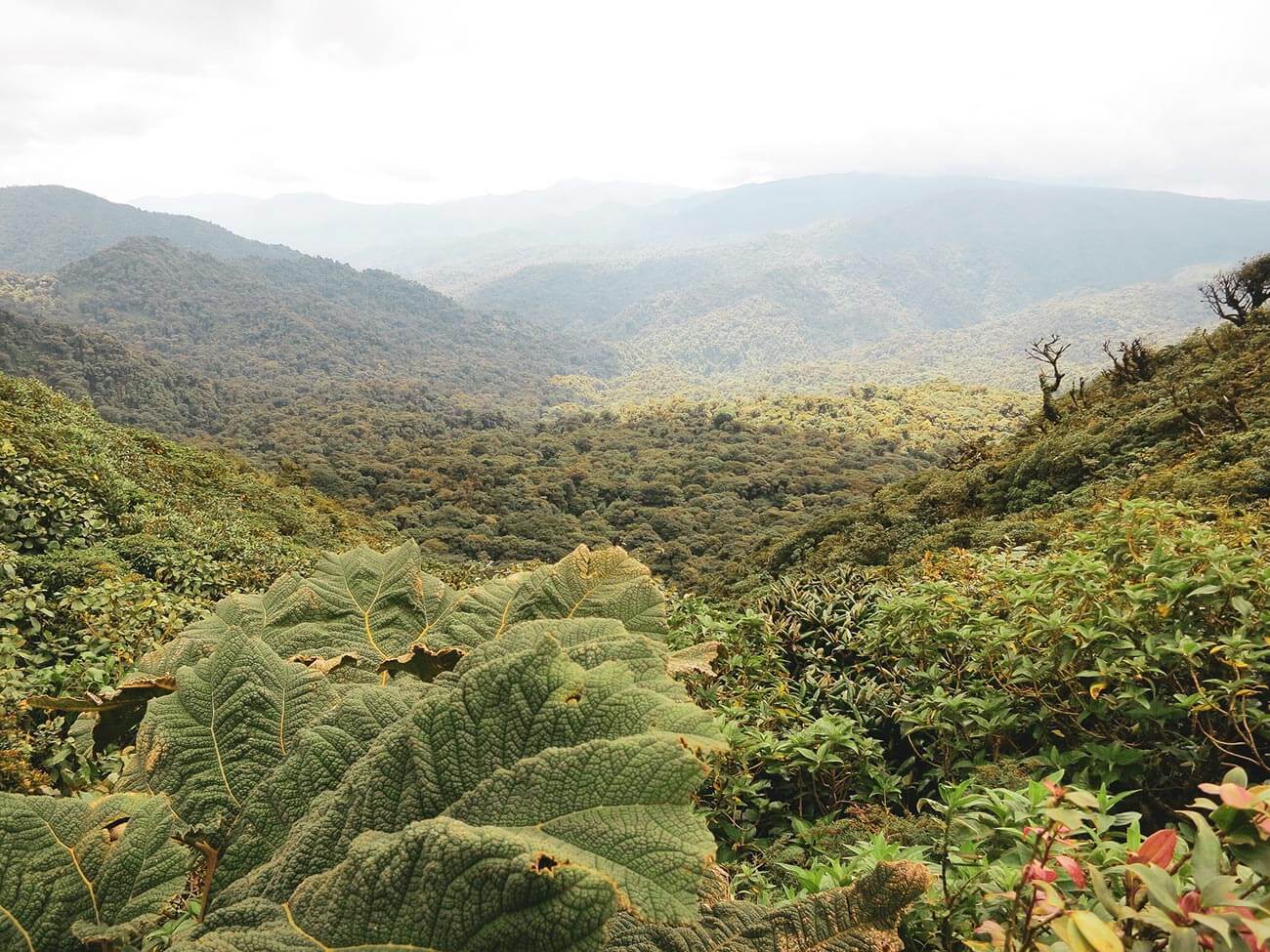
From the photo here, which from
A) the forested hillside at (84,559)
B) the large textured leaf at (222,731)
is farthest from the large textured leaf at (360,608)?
the forested hillside at (84,559)

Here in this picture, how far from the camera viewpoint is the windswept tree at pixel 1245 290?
1391 cm

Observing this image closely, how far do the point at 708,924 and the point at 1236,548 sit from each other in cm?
271

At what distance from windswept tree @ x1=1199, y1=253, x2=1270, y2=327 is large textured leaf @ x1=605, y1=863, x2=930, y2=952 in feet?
54.4

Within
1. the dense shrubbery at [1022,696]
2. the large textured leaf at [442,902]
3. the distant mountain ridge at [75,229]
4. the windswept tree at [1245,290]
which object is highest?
the distant mountain ridge at [75,229]

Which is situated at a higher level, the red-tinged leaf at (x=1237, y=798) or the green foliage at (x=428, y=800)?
the green foliage at (x=428, y=800)

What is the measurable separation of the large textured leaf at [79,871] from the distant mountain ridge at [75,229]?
177 metres

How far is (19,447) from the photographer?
259 inches

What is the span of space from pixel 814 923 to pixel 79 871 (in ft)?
3.11

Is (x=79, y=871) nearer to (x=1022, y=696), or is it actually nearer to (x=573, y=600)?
(x=573, y=600)

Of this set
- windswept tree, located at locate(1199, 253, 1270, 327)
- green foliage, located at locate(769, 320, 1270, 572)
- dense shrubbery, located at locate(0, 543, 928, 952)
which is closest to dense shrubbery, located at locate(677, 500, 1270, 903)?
dense shrubbery, located at locate(0, 543, 928, 952)

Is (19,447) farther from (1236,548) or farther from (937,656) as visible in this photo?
(1236,548)

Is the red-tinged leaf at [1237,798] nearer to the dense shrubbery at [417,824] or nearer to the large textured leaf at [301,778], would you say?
the dense shrubbery at [417,824]

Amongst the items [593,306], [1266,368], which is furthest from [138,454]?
[593,306]

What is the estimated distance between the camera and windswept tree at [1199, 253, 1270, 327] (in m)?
13.9
